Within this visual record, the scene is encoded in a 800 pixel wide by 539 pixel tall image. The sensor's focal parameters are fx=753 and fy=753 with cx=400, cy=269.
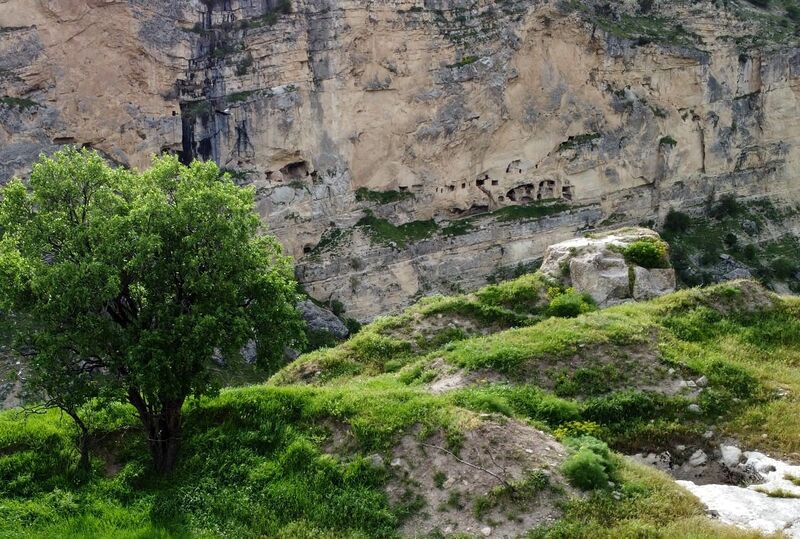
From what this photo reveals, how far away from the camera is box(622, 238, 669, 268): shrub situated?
1800cm

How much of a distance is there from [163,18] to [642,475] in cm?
4616

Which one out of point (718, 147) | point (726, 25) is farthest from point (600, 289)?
point (726, 25)

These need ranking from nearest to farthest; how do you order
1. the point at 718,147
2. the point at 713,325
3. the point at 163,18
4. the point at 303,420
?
the point at 303,420 < the point at 713,325 < the point at 163,18 < the point at 718,147

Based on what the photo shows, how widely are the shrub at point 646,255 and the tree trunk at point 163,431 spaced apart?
37.6 ft

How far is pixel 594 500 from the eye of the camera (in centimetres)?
893

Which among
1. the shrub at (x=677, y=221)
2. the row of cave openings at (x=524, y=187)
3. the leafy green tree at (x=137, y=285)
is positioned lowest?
the shrub at (x=677, y=221)

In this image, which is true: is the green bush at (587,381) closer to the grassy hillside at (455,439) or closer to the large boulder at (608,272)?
the grassy hillside at (455,439)

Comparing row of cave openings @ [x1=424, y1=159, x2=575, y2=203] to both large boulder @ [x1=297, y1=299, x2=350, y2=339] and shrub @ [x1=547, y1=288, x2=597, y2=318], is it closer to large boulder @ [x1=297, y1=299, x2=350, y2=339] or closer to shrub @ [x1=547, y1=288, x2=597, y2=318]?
large boulder @ [x1=297, y1=299, x2=350, y2=339]

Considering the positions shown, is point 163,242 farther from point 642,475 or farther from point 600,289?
point 600,289

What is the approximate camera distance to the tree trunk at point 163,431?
1078 centimetres

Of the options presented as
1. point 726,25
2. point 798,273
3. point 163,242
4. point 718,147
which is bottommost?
point 798,273

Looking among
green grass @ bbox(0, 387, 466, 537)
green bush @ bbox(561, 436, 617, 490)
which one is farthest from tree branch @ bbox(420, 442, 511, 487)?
green bush @ bbox(561, 436, 617, 490)

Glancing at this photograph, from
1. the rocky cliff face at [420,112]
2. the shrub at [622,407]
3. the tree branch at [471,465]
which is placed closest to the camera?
the tree branch at [471,465]

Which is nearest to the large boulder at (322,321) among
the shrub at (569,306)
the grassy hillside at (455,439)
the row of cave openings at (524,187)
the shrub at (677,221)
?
the row of cave openings at (524,187)
